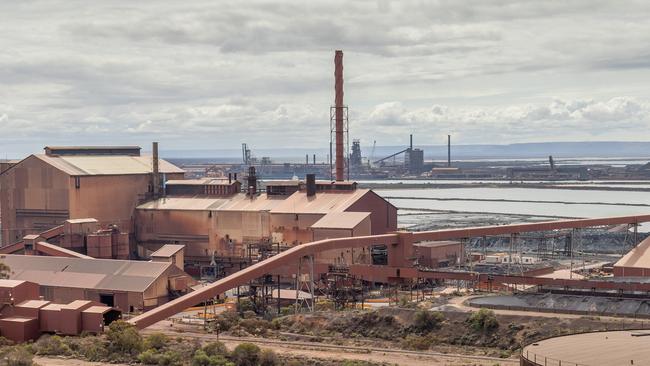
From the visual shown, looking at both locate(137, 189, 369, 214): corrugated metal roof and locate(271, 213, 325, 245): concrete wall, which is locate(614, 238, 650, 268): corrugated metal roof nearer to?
locate(137, 189, 369, 214): corrugated metal roof

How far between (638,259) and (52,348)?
127 feet

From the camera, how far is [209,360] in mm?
39781

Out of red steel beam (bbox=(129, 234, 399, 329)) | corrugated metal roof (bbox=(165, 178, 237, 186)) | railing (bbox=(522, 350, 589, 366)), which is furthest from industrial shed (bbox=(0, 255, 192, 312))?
railing (bbox=(522, 350, 589, 366))

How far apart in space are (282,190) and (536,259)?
22256 mm

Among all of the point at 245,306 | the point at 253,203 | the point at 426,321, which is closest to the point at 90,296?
the point at 245,306

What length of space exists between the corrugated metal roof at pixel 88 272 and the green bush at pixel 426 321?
20276 mm

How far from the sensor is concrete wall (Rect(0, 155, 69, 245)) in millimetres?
81625

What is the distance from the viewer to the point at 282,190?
269 ft

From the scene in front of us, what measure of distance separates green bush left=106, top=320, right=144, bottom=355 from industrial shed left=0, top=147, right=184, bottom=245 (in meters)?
37.9

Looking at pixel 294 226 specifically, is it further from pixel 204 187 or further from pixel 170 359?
pixel 170 359

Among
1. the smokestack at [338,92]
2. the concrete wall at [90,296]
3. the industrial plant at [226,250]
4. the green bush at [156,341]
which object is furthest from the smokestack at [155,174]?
the green bush at [156,341]

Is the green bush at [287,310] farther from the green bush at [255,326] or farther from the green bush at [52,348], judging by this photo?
the green bush at [52,348]

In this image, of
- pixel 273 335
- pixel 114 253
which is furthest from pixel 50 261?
pixel 273 335

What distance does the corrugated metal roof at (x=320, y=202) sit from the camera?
75.3 metres
